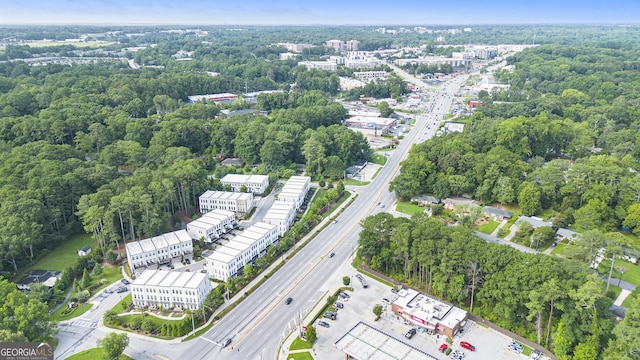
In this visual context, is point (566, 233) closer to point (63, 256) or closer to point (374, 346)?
point (374, 346)

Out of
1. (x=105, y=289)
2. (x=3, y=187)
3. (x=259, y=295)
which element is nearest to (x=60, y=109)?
(x=3, y=187)

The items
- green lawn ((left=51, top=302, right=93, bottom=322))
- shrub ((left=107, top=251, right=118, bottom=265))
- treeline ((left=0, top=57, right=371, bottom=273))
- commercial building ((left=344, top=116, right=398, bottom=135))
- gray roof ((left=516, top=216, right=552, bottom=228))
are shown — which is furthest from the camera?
commercial building ((left=344, top=116, right=398, bottom=135))

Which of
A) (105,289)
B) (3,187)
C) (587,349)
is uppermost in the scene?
(3,187)

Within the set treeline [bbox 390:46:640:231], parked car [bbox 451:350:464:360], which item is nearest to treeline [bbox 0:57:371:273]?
treeline [bbox 390:46:640:231]

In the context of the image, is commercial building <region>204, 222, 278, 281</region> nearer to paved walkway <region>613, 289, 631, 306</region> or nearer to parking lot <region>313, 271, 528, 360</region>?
parking lot <region>313, 271, 528, 360</region>

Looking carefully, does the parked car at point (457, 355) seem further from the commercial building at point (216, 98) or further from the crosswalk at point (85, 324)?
the commercial building at point (216, 98)

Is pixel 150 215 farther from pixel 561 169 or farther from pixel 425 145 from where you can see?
pixel 561 169

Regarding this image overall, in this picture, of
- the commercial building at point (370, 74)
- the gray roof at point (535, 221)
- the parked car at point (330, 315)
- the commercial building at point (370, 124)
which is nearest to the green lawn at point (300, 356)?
the parked car at point (330, 315)
